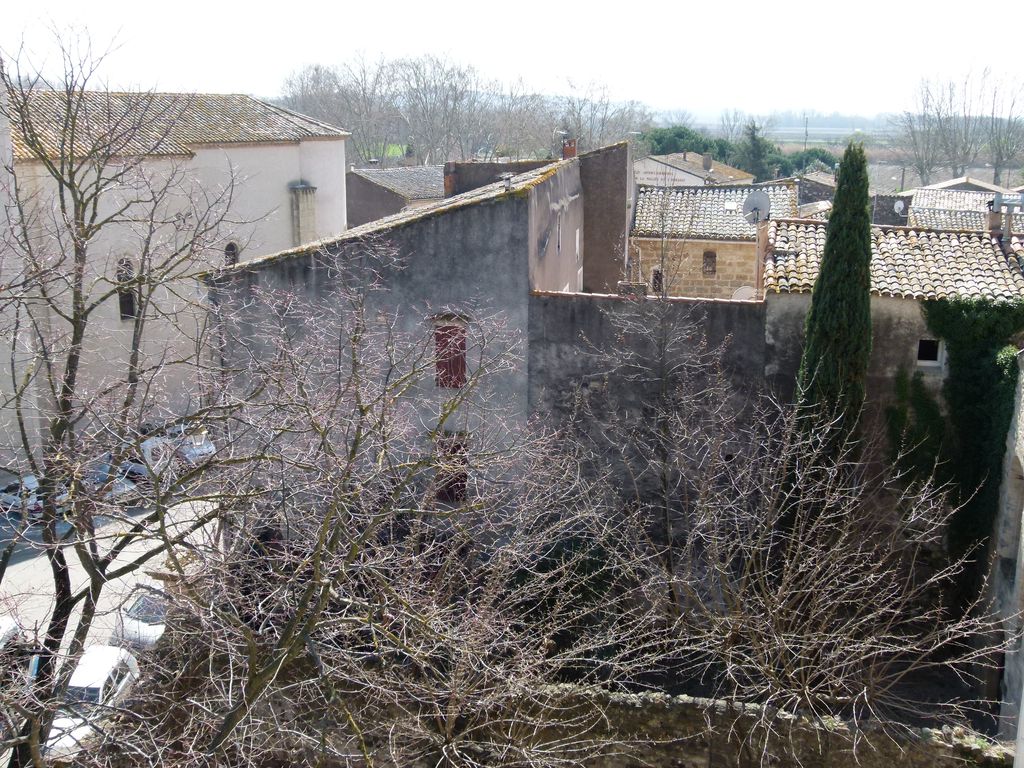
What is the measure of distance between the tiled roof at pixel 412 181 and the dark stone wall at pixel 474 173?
41.8 ft

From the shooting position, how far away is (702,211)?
28.4 meters

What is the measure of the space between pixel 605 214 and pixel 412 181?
18185mm

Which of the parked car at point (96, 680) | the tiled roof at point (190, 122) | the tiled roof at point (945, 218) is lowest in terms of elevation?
the parked car at point (96, 680)

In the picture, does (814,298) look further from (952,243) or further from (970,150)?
(970,150)

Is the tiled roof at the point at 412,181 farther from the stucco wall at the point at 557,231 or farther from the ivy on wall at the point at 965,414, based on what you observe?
the ivy on wall at the point at 965,414

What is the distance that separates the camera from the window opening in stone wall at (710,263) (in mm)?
27500

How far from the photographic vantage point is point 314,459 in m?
10.0

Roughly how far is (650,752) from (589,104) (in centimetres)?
6409

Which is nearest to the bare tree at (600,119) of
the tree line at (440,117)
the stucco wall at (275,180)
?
the tree line at (440,117)

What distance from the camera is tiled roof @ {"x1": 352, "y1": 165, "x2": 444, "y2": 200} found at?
37812 mm

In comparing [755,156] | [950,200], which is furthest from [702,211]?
[755,156]

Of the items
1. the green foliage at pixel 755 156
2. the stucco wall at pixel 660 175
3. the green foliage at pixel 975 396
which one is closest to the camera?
the green foliage at pixel 975 396

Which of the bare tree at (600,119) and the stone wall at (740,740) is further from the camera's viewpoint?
the bare tree at (600,119)

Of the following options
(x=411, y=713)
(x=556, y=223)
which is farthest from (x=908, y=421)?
(x=411, y=713)
